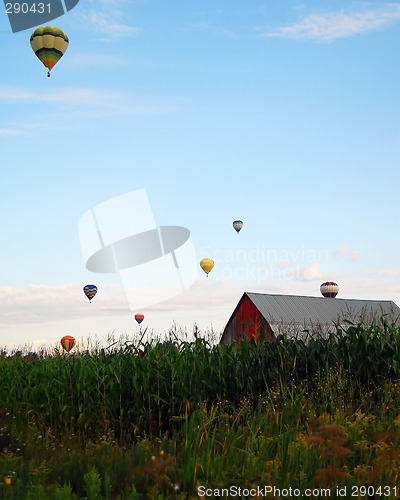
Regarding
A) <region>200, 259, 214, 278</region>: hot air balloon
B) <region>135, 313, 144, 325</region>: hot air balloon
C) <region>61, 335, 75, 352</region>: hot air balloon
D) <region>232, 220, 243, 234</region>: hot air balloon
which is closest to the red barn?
<region>61, 335, 75, 352</region>: hot air balloon

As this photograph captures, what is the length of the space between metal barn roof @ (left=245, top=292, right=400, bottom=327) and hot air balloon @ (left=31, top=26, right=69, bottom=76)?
61.7ft

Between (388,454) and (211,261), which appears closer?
(388,454)

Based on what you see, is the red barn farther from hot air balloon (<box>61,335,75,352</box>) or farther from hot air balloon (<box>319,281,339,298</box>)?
hot air balloon (<box>319,281,339,298</box>)

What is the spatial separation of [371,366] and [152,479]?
596cm

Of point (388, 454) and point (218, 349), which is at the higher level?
point (218, 349)

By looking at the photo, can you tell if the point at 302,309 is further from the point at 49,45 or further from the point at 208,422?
the point at 208,422

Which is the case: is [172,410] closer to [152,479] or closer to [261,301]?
[152,479]

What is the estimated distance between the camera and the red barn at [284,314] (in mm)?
34031

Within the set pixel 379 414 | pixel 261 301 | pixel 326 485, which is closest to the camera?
pixel 326 485

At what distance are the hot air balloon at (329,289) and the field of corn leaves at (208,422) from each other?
4223 cm

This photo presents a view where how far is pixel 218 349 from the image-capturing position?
10.4 meters

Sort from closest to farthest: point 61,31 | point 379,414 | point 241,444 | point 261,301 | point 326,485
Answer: point 326,485 < point 241,444 < point 379,414 < point 61,31 < point 261,301

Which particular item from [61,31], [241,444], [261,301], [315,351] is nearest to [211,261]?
[261,301]

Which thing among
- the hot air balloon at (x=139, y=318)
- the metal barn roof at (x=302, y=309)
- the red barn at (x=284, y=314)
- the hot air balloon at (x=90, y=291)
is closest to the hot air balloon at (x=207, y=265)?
the hot air balloon at (x=139, y=318)
